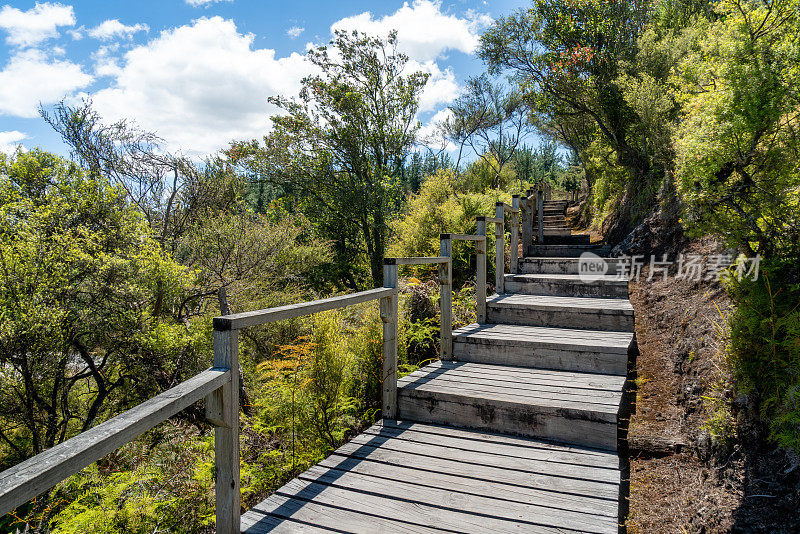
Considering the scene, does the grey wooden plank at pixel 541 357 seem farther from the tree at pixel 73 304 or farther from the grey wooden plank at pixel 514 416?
the tree at pixel 73 304

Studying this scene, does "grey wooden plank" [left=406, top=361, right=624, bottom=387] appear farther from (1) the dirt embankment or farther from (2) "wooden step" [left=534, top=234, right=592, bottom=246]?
(2) "wooden step" [left=534, top=234, right=592, bottom=246]

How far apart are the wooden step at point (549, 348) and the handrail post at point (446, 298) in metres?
0.10

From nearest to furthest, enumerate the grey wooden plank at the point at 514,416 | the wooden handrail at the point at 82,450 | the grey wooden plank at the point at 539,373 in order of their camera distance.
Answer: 1. the wooden handrail at the point at 82,450
2. the grey wooden plank at the point at 514,416
3. the grey wooden plank at the point at 539,373

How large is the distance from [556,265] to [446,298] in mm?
3249

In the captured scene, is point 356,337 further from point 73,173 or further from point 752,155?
point 73,173

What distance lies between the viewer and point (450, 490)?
2.44 meters

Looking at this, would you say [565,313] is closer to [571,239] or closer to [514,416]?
[514,416]

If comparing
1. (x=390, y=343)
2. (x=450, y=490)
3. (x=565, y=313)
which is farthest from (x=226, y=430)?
(x=565, y=313)

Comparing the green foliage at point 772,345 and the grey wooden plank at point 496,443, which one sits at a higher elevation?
the green foliage at point 772,345

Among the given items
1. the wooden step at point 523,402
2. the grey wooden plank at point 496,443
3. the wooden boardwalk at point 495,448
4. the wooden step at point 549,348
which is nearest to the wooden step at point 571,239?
the wooden boardwalk at point 495,448

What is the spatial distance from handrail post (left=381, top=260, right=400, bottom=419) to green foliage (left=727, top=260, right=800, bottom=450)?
226 centimetres

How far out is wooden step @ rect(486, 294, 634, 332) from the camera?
4.71 meters

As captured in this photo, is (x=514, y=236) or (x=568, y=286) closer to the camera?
(x=568, y=286)

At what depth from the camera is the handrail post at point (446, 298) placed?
13.8 feet
